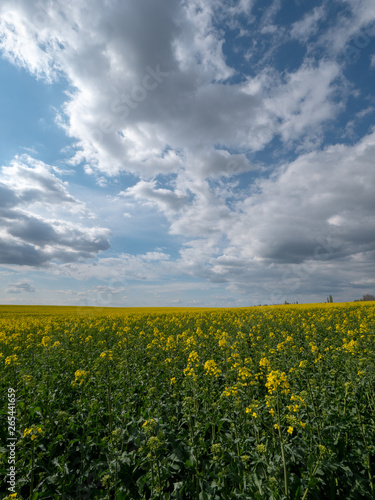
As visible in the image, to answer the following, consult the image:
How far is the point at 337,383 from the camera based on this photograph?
6273 mm

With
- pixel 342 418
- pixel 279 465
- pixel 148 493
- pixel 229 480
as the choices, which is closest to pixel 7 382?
pixel 148 493

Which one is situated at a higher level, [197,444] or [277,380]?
[277,380]

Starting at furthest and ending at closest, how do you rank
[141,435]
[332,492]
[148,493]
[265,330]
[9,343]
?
[265,330]
[9,343]
[141,435]
[148,493]
[332,492]

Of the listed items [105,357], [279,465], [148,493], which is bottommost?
[148,493]

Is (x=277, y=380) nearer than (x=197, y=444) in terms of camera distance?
Yes

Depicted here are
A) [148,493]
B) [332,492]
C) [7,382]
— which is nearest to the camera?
[332,492]

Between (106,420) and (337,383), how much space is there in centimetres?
566

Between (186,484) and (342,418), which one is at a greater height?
(342,418)

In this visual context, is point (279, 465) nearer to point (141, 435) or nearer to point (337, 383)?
point (141, 435)

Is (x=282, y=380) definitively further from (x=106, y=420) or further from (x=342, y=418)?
(x=106, y=420)

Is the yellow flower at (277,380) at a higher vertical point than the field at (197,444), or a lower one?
higher

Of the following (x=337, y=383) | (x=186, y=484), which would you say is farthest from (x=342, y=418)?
(x=186, y=484)

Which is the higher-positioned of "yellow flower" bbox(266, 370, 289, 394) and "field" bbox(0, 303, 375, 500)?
"yellow flower" bbox(266, 370, 289, 394)

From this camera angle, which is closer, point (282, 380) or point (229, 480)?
point (282, 380)
